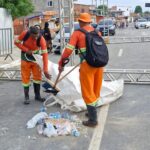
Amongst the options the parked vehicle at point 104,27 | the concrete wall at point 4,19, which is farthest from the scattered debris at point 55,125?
the parked vehicle at point 104,27

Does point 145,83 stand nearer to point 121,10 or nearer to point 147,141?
point 147,141

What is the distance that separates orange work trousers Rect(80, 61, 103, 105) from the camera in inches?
245

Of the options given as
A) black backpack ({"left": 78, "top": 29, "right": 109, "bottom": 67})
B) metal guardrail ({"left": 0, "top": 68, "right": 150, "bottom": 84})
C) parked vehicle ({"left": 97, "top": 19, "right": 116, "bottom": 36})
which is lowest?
metal guardrail ({"left": 0, "top": 68, "right": 150, "bottom": 84})

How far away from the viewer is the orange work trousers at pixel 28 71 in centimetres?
800

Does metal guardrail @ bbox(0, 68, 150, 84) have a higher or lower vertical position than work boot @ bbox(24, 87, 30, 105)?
higher

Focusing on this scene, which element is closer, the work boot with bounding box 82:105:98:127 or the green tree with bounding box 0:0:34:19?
the work boot with bounding box 82:105:98:127

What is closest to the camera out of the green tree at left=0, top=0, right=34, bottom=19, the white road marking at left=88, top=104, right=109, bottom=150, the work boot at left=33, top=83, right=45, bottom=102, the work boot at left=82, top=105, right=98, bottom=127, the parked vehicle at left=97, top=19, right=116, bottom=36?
the white road marking at left=88, top=104, right=109, bottom=150

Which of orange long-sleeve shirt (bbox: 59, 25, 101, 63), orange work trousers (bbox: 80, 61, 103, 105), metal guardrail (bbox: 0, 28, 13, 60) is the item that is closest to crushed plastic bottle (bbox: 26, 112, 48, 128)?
orange work trousers (bbox: 80, 61, 103, 105)

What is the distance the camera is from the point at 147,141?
566cm

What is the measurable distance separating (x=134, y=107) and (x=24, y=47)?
2715 millimetres

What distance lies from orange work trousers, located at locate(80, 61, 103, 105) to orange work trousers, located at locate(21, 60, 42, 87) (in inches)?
78.0

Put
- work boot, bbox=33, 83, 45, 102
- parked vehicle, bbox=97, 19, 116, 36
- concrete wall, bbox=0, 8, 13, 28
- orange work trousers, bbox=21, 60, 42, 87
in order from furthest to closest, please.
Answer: parked vehicle, bbox=97, 19, 116, 36, concrete wall, bbox=0, 8, 13, 28, work boot, bbox=33, 83, 45, 102, orange work trousers, bbox=21, 60, 42, 87

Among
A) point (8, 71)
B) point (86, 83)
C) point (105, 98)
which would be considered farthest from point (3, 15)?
point (86, 83)

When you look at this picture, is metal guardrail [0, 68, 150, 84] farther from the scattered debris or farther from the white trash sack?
the scattered debris
